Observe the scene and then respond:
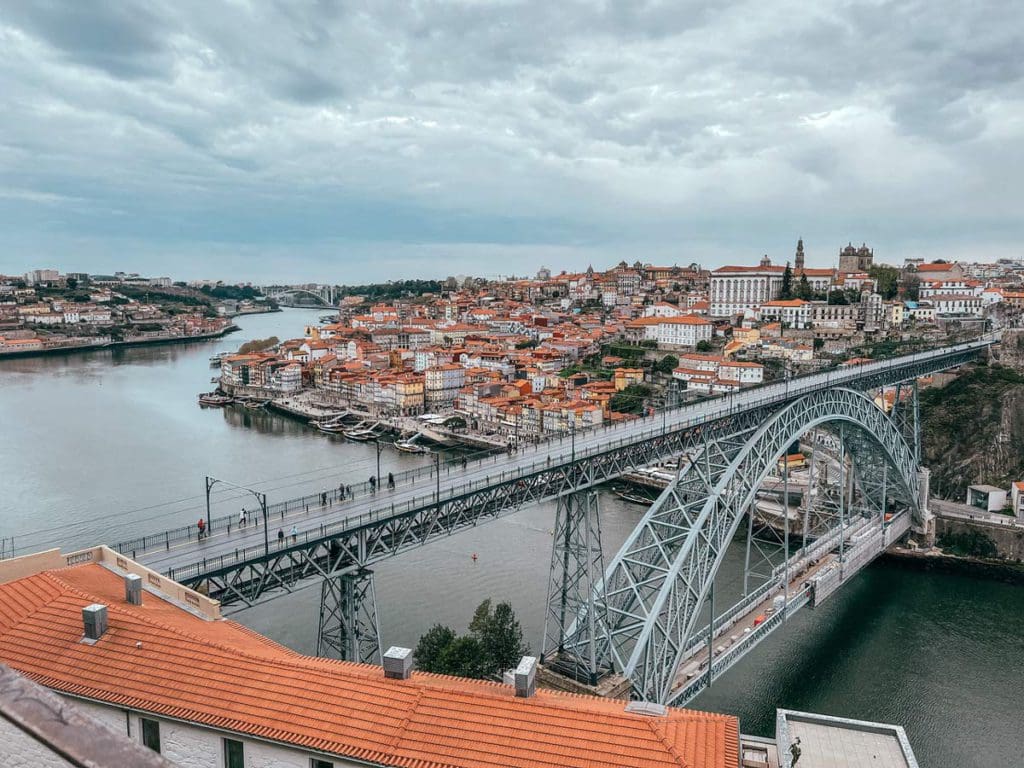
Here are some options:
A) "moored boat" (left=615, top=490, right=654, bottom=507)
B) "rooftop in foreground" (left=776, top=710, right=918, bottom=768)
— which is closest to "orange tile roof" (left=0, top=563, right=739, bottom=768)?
"rooftop in foreground" (left=776, top=710, right=918, bottom=768)

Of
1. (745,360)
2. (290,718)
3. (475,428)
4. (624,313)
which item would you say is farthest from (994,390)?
(624,313)

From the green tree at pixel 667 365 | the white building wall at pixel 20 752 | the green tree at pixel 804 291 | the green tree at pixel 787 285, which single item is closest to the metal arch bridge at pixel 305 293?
the green tree at pixel 787 285

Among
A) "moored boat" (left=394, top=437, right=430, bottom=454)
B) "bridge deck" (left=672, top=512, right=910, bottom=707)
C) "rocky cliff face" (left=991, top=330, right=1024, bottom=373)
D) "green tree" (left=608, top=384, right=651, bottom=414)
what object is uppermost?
"rocky cliff face" (left=991, top=330, right=1024, bottom=373)

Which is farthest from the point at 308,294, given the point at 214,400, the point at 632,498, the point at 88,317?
the point at 632,498

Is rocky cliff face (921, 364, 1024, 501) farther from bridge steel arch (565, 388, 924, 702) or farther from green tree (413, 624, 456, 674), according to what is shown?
green tree (413, 624, 456, 674)

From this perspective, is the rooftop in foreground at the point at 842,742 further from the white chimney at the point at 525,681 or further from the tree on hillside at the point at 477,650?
the tree on hillside at the point at 477,650

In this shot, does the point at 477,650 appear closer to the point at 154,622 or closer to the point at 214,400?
the point at 154,622
